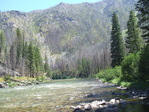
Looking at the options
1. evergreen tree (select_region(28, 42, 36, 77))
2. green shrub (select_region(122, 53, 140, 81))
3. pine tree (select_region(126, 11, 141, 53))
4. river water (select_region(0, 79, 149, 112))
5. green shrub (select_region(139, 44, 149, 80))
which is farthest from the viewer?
evergreen tree (select_region(28, 42, 36, 77))

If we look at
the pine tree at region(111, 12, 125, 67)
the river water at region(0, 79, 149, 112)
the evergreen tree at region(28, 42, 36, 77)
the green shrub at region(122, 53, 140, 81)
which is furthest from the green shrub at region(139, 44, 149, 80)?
the evergreen tree at region(28, 42, 36, 77)

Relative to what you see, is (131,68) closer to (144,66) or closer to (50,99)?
(144,66)

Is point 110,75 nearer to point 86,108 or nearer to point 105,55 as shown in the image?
point 86,108

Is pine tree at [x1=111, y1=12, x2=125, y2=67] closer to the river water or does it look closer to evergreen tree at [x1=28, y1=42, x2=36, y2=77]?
the river water

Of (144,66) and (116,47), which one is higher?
(116,47)

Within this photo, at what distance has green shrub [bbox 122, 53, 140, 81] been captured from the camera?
30.5m

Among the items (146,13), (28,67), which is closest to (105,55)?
(28,67)

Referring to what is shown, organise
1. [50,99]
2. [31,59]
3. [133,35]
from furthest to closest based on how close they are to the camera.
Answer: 1. [31,59]
2. [133,35]
3. [50,99]

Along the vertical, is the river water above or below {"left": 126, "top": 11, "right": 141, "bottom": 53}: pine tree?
below

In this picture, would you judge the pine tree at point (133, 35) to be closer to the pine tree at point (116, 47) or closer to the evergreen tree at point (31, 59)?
the pine tree at point (116, 47)

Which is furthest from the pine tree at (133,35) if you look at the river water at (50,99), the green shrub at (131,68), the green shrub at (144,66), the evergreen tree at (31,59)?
the evergreen tree at (31,59)

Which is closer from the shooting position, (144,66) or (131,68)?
(144,66)

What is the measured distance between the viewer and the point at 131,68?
3178cm

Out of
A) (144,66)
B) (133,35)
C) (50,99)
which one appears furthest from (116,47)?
(50,99)
